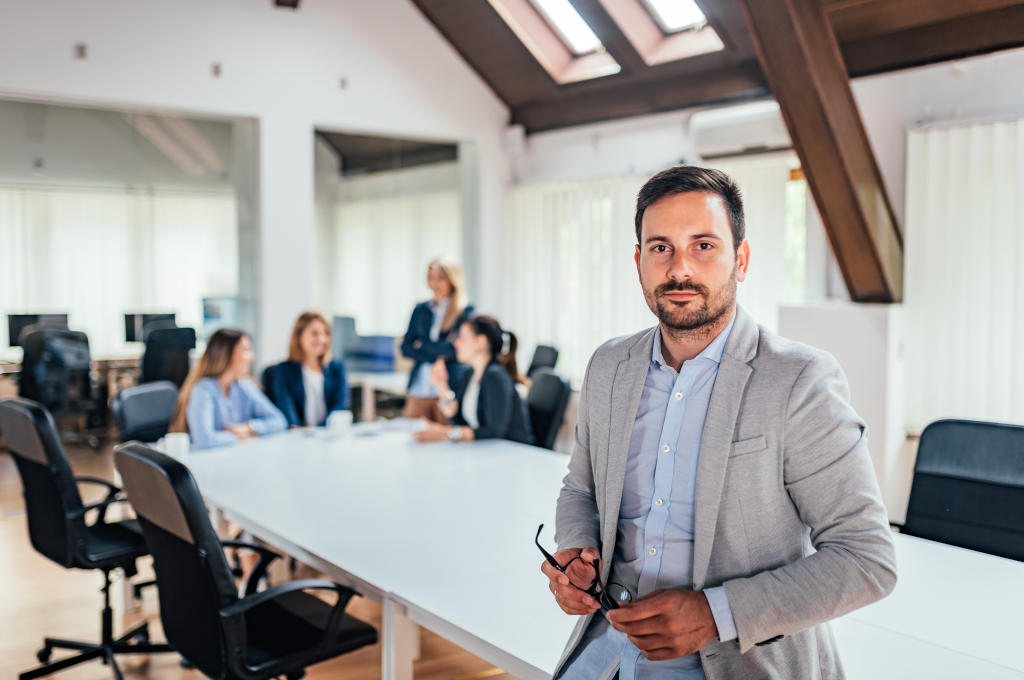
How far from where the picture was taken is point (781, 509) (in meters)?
1.45

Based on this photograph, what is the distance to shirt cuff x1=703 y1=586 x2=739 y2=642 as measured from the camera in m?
1.37

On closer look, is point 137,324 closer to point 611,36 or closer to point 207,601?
point 611,36

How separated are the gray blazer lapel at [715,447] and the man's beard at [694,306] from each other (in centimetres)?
7

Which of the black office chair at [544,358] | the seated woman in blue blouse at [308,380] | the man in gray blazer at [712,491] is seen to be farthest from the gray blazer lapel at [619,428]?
the black office chair at [544,358]

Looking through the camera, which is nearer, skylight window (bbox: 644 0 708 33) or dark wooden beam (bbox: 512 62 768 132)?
dark wooden beam (bbox: 512 62 768 132)

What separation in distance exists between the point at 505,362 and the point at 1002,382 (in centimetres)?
247

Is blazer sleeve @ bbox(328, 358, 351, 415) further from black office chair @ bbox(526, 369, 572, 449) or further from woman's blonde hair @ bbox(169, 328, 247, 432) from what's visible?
Answer: black office chair @ bbox(526, 369, 572, 449)

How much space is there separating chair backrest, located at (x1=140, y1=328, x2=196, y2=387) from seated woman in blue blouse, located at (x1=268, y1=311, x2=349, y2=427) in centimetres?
147

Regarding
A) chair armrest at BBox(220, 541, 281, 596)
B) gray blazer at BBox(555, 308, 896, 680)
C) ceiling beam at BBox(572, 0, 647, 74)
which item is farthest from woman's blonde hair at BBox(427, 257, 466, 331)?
gray blazer at BBox(555, 308, 896, 680)

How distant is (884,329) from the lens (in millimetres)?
4621

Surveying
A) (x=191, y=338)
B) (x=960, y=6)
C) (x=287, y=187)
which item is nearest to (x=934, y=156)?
(x=960, y=6)

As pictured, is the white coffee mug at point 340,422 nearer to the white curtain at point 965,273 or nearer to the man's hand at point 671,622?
the white curtain at point 965,273

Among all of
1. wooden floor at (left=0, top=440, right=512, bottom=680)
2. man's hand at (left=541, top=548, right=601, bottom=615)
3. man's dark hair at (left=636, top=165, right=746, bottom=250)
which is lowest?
wooden floor at (left=0, top=440, right=512, bottom=680)

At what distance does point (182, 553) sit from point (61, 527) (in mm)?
1192
